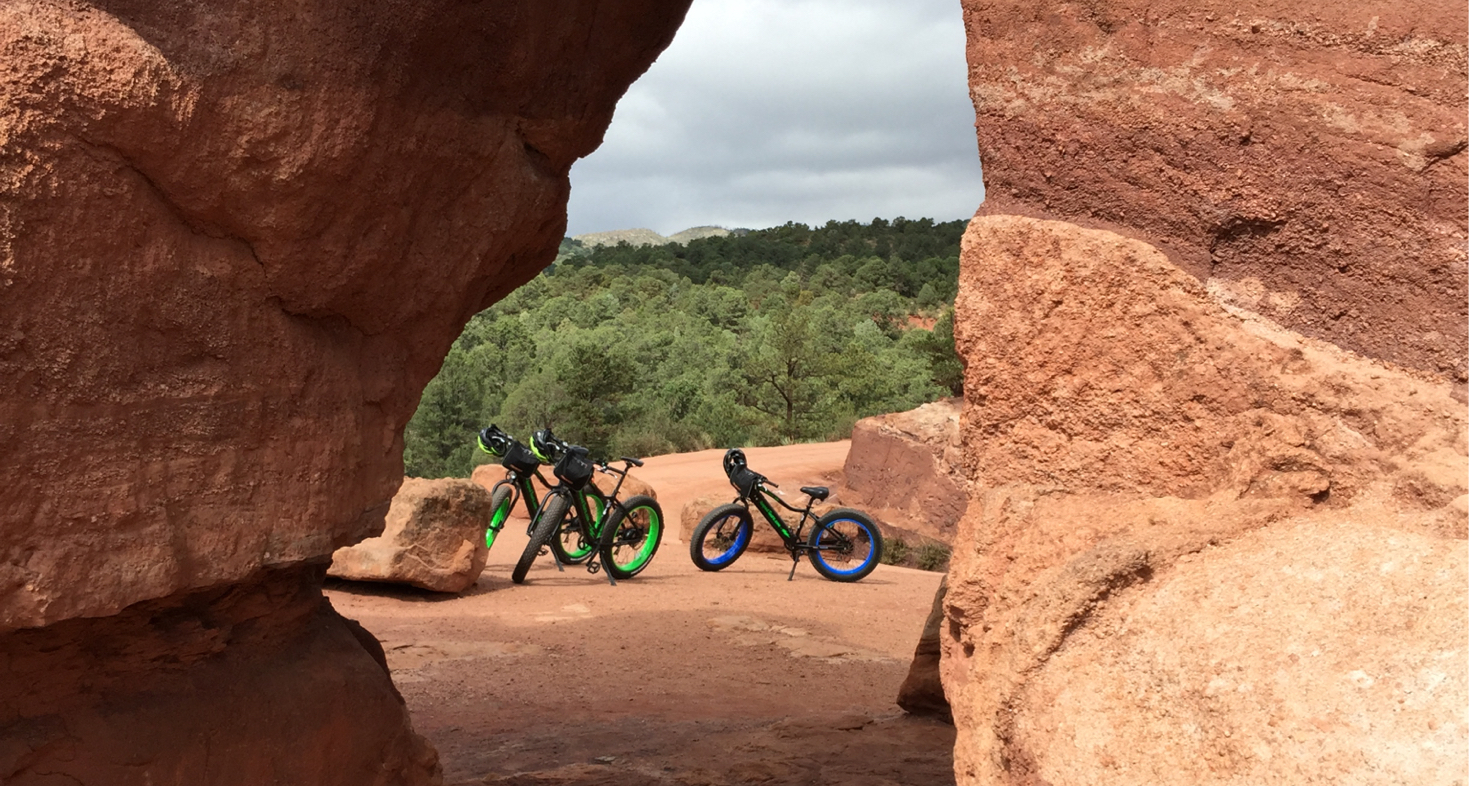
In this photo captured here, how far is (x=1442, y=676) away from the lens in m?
1.73

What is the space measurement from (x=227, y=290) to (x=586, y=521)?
22.2ft

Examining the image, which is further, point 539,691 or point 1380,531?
point 539,691

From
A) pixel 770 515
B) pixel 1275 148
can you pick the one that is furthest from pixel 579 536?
pixel 1275 148

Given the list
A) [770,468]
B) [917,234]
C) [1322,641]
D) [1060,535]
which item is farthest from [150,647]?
[917,234]

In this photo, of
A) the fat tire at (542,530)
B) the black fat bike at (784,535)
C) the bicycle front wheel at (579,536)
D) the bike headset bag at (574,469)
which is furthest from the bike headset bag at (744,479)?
the fat tire at (542,530)

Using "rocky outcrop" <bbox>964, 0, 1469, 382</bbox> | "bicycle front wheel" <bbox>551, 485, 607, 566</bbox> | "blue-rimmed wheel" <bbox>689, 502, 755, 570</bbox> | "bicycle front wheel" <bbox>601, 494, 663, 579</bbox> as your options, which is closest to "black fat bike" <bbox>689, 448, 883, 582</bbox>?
"blue-rimmed wheel" <bbox>689, 502, 755, 570</bbox>

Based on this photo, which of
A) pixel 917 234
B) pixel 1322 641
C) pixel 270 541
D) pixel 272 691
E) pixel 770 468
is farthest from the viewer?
pixel 917 234

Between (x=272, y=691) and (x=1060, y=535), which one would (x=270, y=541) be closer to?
(x=272, y=691)

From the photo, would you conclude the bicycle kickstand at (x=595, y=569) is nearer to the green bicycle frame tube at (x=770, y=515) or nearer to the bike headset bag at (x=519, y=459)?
the bike headset bag at (x=519, y=459)

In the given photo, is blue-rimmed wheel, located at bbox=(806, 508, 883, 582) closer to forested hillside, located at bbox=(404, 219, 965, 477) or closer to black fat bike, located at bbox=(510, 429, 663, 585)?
black fat bike, located at bbox=(510, 429, 663, 585)

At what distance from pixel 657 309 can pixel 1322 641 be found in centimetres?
3645

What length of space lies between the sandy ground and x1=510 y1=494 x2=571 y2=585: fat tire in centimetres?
17

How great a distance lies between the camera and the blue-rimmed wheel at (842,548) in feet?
34.8

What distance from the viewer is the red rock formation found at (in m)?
2.58
